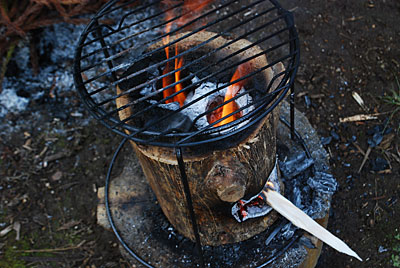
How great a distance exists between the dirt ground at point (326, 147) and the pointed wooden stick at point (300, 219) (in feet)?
2.62

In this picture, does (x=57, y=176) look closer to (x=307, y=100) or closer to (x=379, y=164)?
(x=307, y=100)

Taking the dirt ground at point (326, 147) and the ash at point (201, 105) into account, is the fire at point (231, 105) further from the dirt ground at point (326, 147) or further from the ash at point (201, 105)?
the dirt ground at point (326, 147)

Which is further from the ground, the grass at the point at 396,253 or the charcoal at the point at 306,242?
the charcoal at the point at 306,242

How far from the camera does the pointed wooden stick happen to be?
5.93 feet

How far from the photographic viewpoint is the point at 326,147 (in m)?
2.95

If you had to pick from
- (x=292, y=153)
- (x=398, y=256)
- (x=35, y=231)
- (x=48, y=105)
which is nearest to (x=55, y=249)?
(x=35, y=231)

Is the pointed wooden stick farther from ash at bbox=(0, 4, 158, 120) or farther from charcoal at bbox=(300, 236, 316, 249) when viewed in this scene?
ash at bbox=(0, 4, 158, 120)

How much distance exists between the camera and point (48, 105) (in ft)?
11.4

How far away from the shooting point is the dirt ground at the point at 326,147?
8.72 ft

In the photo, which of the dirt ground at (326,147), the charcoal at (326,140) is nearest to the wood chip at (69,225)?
the dirt ground at (326,147)

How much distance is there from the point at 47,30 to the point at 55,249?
2.07m

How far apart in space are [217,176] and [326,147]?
5.59 feet

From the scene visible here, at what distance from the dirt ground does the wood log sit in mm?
877

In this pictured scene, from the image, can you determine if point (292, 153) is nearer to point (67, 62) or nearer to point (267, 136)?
point (267, 136)
